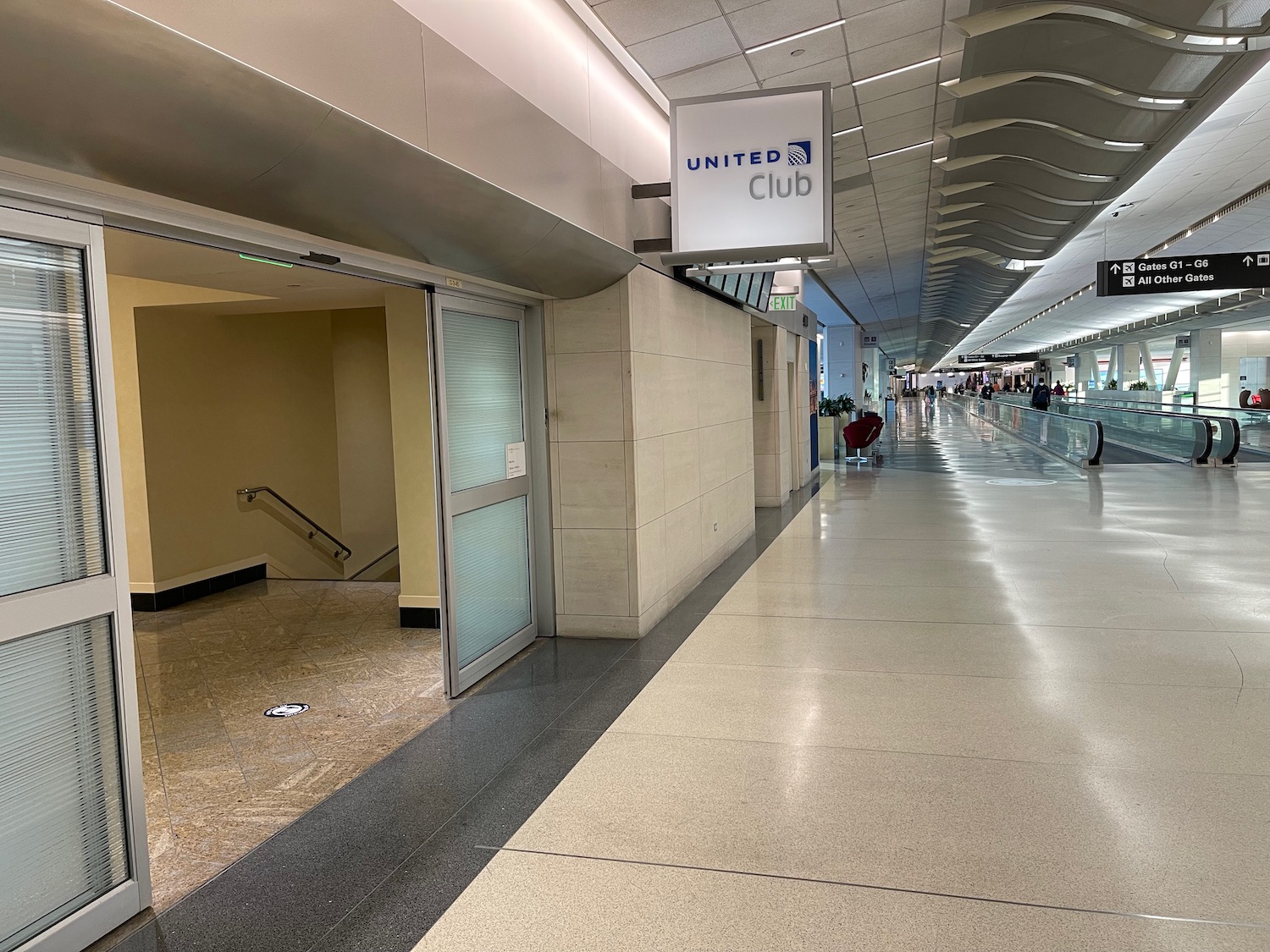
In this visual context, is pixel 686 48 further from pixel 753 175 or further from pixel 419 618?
pixel 419 618

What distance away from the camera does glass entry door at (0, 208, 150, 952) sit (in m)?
2.67

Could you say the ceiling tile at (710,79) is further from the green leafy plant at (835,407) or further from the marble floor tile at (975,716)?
the green leafy plant at (835,407)

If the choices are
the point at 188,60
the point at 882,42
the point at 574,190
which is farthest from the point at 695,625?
the point at 188,60

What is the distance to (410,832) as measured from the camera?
3.60 metres

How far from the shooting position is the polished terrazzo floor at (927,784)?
114 inches

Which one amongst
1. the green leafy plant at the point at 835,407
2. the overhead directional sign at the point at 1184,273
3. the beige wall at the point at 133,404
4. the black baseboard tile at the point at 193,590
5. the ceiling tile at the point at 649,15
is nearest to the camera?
the ceiling tile at the point at 649,15

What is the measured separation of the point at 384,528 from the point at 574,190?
6131 mm

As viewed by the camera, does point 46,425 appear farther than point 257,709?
No

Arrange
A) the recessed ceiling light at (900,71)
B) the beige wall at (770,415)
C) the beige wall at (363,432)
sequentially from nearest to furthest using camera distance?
the recessed ceiling light at (900,71) < the beige wall at (363,432) < the beige wall at (770,415)

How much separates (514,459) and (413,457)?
4.34ft

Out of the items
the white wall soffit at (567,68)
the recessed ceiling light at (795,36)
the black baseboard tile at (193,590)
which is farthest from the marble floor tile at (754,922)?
the black baseboard tile at (193,590)

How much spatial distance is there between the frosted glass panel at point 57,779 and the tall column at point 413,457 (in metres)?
3.88

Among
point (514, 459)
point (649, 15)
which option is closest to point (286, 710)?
point (514, 459)

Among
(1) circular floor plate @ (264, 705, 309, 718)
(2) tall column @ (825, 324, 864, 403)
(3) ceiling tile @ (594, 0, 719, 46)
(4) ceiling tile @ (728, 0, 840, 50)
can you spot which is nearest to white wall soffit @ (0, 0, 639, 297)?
(3) ceiling tile @ (594, 0, 719, 46)
